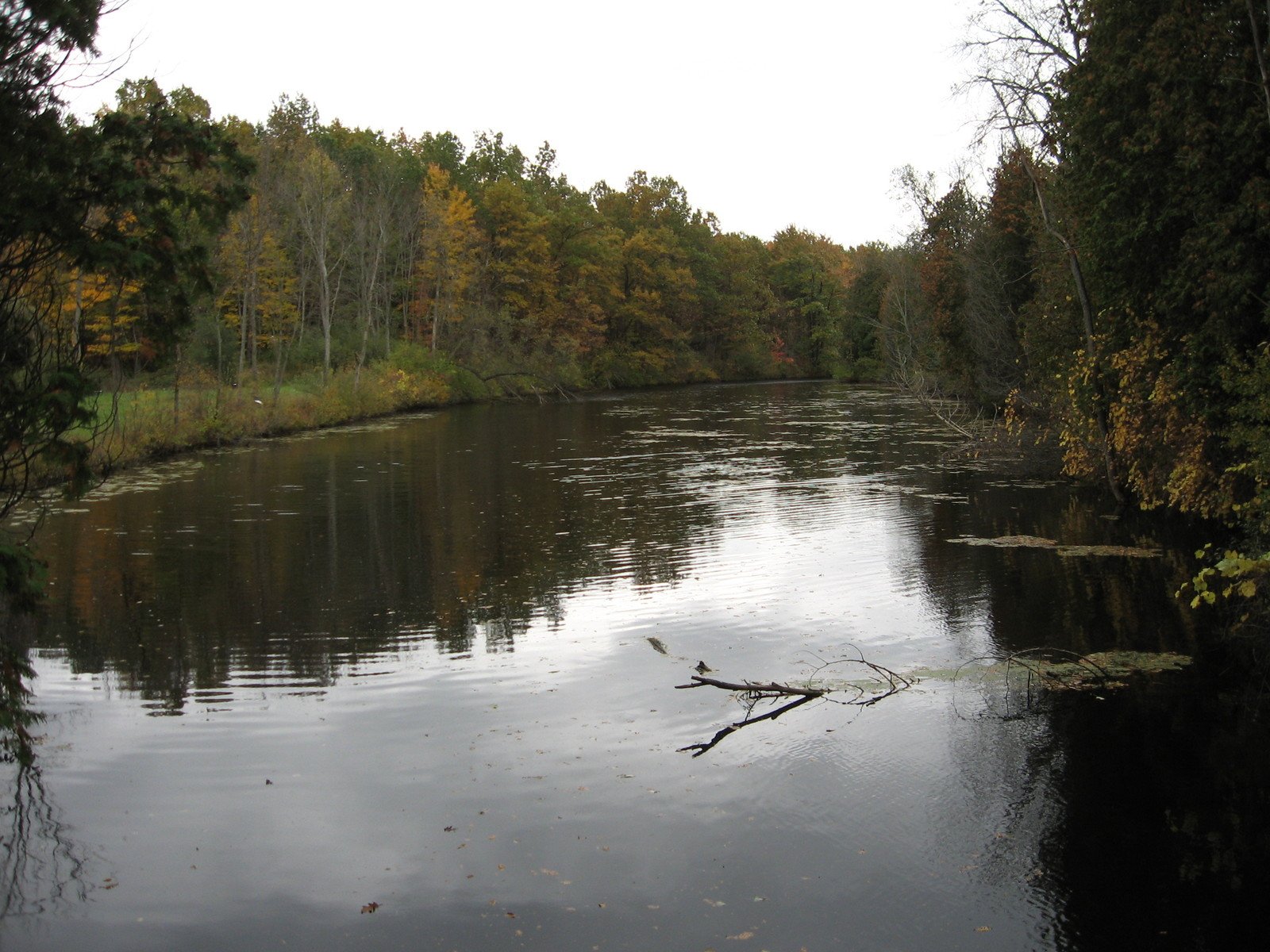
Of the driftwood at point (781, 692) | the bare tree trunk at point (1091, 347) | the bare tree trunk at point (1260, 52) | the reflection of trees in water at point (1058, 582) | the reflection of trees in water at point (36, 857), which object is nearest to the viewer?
the reflection of trees in water at point (36, 857)

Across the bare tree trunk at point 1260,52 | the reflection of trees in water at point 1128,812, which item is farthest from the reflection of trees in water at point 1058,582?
the bare tree trunk at point 1260,52

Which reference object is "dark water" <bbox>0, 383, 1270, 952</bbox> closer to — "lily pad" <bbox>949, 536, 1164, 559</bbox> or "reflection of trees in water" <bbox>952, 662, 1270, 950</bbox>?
"reflection of trees in water" <bbox>952, 662, 1270, 950</bbox>

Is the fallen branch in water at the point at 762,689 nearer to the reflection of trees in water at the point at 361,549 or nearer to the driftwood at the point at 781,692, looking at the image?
the driftwood at the point at 781,692

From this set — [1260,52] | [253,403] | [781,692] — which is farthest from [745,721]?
[253,403]

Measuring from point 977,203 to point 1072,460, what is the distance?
19.6 meters

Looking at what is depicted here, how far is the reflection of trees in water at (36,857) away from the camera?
6465 mm

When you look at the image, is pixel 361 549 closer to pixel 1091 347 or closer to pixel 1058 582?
pixel 1058 582

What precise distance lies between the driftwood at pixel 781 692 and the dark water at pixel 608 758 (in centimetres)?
13

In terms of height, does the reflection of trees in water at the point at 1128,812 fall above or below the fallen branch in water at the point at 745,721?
below

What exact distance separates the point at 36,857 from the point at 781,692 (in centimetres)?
555

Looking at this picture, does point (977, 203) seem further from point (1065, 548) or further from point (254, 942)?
point (254, 942)

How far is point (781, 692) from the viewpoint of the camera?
9398 millimetres

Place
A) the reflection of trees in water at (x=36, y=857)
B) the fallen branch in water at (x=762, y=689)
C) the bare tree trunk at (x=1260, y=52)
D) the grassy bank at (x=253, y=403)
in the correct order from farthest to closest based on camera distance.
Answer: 1. the grassy bank at (x=253, y=403)
2. the bare tree trunk at (x=1260, y=52)
3. the fallen branch in water at (x=762, y=689)
4. the reflection of trees in water at (x=36, y=857)

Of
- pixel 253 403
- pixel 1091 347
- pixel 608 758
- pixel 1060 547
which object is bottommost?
pixel 608 758
